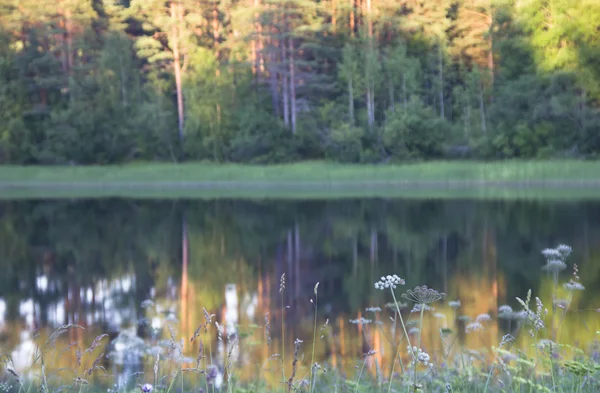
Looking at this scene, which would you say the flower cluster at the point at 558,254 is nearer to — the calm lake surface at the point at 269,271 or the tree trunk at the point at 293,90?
the calm lake surface at the point at 269,271

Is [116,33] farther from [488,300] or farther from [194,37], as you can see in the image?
[488,300]

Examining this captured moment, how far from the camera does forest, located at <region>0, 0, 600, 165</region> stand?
3528 centimetres

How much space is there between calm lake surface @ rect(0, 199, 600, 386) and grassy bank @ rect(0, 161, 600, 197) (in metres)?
6.45

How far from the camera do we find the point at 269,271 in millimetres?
12805

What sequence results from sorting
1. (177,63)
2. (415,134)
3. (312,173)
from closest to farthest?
(312,173) < (415,134) < (177,63)

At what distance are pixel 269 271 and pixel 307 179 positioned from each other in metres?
20.8

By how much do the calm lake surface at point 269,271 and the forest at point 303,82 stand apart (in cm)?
1348

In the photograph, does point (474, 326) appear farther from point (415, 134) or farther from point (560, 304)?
point (415, 134)

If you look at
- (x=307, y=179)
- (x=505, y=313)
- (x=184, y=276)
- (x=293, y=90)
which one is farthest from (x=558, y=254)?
(x=293, y=90)

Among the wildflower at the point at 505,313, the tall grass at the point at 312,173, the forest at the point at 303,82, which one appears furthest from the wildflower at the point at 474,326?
the forest at the point at 303,82

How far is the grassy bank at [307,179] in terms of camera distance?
29.5 meters

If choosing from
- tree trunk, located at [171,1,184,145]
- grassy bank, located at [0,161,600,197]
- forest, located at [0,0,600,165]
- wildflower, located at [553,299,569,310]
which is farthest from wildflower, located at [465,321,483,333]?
tree trunk, located at [171,1,184,145]

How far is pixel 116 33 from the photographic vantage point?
42.3 metres

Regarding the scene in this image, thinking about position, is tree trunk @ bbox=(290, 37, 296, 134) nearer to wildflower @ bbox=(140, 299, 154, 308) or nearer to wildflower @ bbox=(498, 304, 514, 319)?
wildflower @ bbox=(140, 299, 154, 308)
